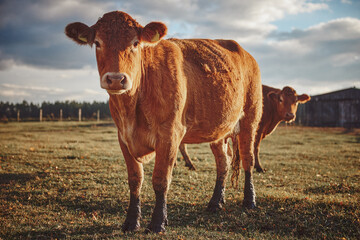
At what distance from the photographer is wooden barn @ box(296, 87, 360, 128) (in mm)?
36250

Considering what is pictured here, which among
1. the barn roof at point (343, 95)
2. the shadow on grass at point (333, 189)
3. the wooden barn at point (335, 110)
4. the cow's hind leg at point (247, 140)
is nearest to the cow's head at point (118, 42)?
the cow's hind leg at point (247, 140)

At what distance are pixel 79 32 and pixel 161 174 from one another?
268cm

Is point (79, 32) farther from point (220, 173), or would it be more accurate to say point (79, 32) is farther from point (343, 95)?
point (343, 95)

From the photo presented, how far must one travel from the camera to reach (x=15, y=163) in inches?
403

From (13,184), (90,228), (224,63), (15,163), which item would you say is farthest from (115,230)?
(15,163)

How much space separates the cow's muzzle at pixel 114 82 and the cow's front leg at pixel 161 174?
3.55 ft

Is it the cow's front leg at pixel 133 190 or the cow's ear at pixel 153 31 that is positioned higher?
the cow's ear at pixel 153 31

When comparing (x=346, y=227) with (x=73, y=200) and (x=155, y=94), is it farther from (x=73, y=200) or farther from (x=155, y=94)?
(x=73, y=200)

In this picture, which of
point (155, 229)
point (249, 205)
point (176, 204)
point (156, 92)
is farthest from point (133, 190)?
point (249, 205)

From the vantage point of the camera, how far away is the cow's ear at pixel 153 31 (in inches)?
170

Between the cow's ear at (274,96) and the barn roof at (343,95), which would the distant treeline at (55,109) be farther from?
the cow's ear at (274,96)

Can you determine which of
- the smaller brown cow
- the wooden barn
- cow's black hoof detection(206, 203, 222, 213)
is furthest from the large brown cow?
the wooden barn

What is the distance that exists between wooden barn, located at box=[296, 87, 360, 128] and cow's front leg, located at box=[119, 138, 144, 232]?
38.7m

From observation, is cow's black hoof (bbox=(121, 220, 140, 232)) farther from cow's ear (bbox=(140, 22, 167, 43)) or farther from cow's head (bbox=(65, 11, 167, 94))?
cow's ear (bbox=(140, 22, 167, 43))
